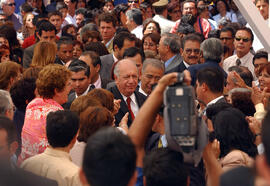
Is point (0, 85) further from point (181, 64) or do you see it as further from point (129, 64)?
point (181, 64)

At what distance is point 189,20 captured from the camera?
8.95 metres

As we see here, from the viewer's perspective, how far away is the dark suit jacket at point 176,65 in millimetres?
6809

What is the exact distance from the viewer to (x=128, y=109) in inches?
206

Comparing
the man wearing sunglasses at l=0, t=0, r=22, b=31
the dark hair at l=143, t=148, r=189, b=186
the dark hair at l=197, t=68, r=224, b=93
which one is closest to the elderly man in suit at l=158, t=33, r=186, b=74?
the dark hair at l=197, t=68, r=224, b=93

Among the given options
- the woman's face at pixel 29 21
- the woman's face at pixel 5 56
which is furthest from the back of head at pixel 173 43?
the woman's face at pixel 29 21

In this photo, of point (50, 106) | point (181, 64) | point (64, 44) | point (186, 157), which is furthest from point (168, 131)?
point (64, 44)

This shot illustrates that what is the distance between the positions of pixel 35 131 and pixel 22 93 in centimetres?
73

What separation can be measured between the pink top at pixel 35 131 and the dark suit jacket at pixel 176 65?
8.84ft

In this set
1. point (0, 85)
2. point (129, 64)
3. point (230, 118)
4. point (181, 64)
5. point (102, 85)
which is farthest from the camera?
point (181, 64)

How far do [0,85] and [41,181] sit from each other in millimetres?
2753

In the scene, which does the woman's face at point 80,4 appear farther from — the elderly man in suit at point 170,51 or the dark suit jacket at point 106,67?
the dark suit jacket at point 106,67

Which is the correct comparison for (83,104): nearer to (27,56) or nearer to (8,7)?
(27,56)

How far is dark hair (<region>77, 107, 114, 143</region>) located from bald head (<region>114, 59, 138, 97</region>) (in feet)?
5.43

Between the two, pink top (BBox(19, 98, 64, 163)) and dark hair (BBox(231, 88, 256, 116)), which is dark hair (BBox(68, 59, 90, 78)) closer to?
pink top (BBox(19, 98, 64, 163))
